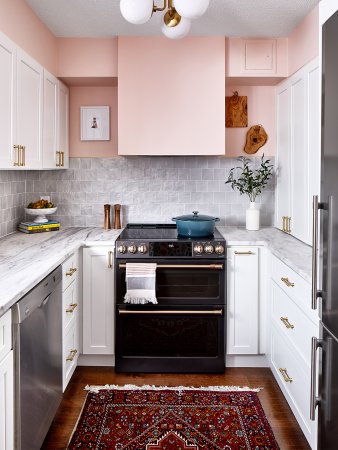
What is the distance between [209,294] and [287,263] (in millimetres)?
764

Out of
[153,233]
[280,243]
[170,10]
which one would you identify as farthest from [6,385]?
[280,243]

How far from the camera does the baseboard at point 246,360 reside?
11.4ft

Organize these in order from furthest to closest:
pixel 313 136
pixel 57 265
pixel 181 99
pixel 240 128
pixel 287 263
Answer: pixel 240 128
pixel 181 99
pixel 313 136
pixel 287 263
pixel 57 265

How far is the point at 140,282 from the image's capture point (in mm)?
3219

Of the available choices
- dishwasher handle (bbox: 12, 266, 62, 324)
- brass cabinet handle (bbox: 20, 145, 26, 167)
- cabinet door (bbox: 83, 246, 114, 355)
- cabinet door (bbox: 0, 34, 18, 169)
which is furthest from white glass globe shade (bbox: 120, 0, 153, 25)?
cabinet door (bbox: 83, 246, 114, 355)

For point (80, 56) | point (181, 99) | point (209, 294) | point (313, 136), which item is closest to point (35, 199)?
point (80, 56)

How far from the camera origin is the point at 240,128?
13.2 ft

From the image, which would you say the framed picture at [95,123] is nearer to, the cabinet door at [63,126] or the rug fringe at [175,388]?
the cabinet door at [63,126]

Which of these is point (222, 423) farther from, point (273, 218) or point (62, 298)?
point (273, 218)

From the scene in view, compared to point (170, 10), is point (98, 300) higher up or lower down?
lower down

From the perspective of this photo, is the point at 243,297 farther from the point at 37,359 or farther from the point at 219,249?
the point at 37,359

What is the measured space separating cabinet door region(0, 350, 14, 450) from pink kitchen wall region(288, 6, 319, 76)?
2528 mm

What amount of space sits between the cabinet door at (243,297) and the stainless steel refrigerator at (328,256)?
146 centimetres

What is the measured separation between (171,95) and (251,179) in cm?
95
